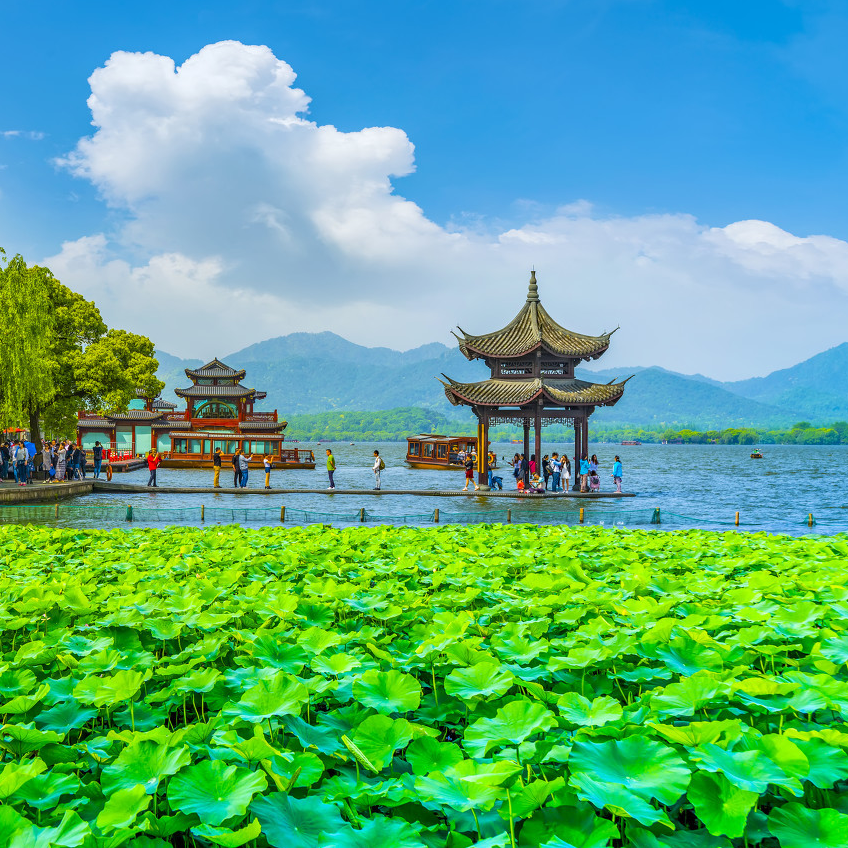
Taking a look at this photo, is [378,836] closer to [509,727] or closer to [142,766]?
[509,727]

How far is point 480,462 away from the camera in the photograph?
2830 centimetres

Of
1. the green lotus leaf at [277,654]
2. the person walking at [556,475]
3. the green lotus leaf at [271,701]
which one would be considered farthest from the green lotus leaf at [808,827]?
the person walking at [556,475]

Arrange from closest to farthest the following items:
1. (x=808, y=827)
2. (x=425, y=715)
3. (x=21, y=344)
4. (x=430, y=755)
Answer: (x=808, y=827) < (x=430, y=755) < (x=425, y=715) < (x=21, y=344)

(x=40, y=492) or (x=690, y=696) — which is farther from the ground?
(x=690, y=696)

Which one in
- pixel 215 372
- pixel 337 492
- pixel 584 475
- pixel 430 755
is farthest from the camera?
pixel 215 372

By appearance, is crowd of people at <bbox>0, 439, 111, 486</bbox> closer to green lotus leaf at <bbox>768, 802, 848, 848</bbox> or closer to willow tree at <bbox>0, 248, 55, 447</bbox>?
willow tree at <bbox>0, 248, 55, 447</bbox>

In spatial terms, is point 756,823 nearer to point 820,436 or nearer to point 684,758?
point 684,758

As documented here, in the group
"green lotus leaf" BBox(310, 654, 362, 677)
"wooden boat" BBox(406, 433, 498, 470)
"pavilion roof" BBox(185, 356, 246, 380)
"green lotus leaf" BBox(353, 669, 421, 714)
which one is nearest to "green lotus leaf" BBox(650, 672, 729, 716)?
"green lotus leaf" BBox(353, 669, 421, 714)

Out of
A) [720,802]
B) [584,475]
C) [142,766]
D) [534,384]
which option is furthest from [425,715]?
[584,475]

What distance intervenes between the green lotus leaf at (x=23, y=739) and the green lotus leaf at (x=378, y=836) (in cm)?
108

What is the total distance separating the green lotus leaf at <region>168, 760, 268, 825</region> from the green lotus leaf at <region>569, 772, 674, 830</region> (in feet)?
2.50

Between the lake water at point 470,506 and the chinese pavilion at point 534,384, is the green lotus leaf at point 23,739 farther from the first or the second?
the chinese pavilion at point 534,384

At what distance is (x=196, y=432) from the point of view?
4622 cm

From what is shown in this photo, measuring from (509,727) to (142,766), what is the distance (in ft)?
3.39
